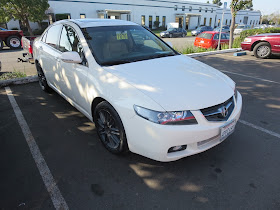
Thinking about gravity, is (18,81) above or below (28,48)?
below

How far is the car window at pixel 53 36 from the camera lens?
3.93 m

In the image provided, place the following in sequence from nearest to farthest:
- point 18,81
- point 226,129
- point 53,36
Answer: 1. point 226,129
2. point 53,36
3. point 18,81

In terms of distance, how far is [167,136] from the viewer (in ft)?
7.04

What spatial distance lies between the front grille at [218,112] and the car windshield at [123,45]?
1339mm

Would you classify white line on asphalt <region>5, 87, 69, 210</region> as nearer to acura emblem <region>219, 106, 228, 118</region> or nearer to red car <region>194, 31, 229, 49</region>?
acura emblem <region>219, 106, 228, 118</region>

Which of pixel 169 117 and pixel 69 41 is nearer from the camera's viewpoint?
pixel 169 117

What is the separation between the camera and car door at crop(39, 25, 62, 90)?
3.88m

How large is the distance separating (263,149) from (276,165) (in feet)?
1.11

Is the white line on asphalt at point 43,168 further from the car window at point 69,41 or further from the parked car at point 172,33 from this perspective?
the parked car at point 172,33

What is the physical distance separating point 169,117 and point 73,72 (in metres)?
1.82

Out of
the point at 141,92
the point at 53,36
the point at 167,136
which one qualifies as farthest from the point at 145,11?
the point at 167,136

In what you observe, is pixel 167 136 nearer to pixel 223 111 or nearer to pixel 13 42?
pixel 223 111

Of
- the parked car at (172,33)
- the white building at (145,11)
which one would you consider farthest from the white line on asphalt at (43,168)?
the white building at (145,11)

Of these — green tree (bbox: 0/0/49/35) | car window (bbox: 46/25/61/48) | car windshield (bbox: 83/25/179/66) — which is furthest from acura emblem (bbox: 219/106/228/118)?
green tree (bbox: 0/0/49/35)
